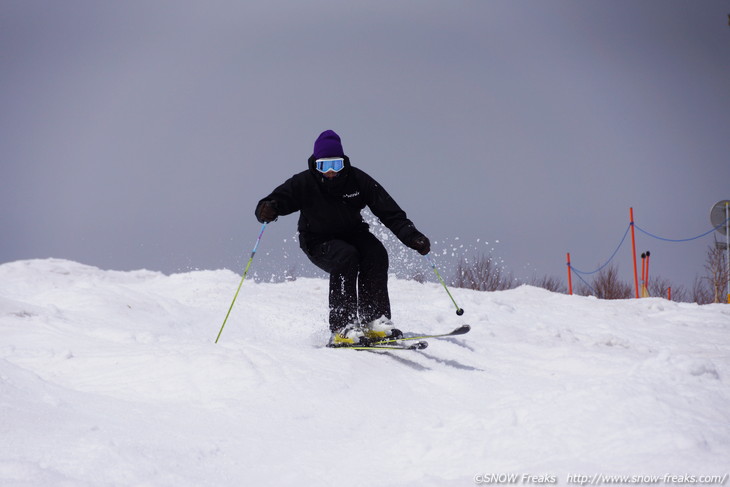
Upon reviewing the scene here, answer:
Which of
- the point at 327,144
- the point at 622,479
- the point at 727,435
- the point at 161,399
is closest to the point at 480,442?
the point at 622,479

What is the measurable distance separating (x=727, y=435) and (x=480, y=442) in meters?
0.88

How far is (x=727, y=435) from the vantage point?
2258 millimetres

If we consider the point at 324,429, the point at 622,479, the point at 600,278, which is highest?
the point at 622,479

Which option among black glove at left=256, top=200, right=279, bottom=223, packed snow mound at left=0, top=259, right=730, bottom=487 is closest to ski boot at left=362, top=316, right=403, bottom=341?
packed snow mound at left=0, top=259, right=730, bottom=487

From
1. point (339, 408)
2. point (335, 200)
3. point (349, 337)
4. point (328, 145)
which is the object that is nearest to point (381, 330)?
point (349, 337)

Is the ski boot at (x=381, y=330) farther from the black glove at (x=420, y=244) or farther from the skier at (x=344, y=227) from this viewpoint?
the black glove at (x=420, y=244)

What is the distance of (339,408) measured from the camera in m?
3.40

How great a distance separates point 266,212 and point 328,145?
2.54 feet

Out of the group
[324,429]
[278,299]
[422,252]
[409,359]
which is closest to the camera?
[324,429]

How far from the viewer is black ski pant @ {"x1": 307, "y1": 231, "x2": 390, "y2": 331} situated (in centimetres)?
530

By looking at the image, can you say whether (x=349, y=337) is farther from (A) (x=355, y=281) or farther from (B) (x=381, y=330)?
(A) (x=355, y=281)

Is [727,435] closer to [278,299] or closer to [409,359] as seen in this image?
[409,359]

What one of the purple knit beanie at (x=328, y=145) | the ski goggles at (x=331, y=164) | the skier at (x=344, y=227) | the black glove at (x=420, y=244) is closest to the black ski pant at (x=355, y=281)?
the skier at (x=344, y=227)

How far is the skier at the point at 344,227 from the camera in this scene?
5.32 m
